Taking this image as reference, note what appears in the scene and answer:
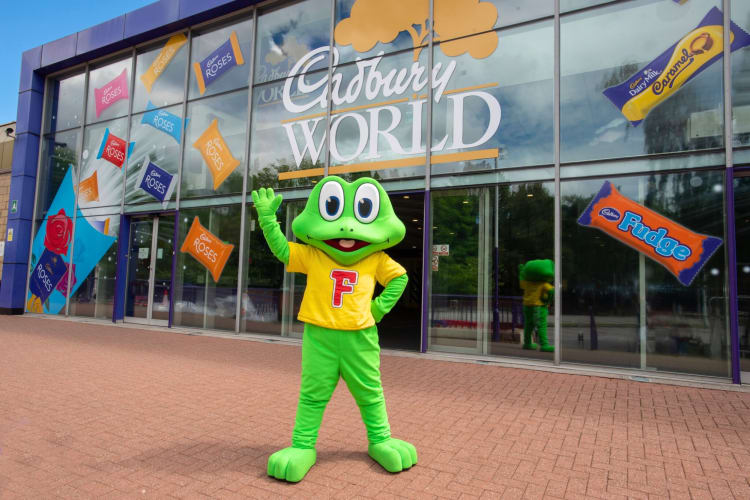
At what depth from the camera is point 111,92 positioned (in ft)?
44.1

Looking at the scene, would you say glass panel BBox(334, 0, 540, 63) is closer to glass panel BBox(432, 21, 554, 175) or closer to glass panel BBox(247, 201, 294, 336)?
glass panel BBox(432, 21, 554, 175)

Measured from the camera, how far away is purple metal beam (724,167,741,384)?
6.38 meters

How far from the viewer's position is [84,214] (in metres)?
13.4

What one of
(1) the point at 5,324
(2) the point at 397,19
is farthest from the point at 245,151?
(1) the point at 5,324

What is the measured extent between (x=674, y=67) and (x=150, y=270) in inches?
456

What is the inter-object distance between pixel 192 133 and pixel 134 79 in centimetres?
301

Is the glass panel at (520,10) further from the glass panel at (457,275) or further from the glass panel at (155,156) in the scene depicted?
the glass panel at (155,156)

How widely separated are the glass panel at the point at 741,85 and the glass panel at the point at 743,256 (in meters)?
0.64

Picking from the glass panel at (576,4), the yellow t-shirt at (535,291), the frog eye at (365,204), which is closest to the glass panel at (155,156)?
the yellow t-shirt at (535,291)

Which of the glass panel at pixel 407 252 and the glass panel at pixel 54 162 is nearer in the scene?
the glass panel at pixel 407 252

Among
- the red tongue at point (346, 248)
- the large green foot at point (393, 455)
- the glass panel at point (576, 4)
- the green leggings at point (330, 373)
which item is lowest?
the large green foot at point (393, 455)

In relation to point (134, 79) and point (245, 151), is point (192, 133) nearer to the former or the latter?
point (245, 151)

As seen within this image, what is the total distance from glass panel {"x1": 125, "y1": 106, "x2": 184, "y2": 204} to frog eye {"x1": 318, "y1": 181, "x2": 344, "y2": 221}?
9.32 metres

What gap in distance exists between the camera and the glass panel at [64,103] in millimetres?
14180
